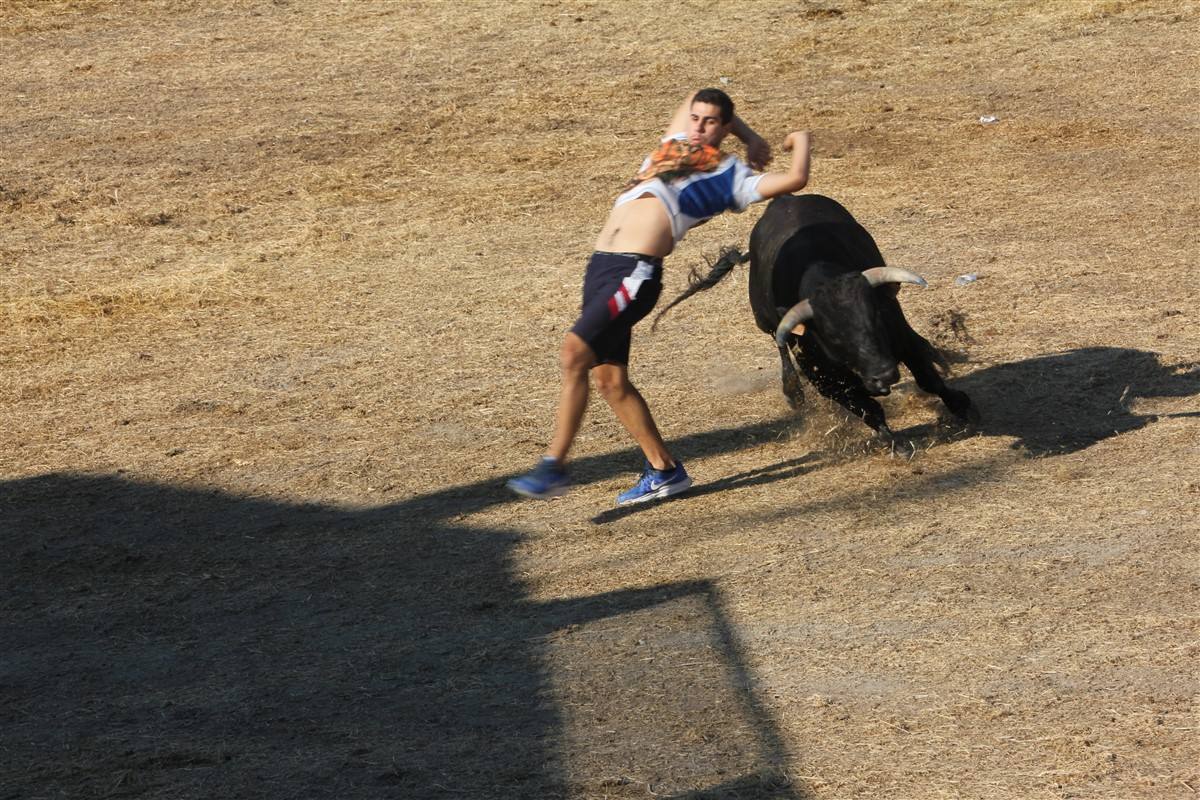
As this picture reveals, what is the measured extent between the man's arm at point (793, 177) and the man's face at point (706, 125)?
0.40m

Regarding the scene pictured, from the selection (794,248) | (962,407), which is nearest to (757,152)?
(794,248)

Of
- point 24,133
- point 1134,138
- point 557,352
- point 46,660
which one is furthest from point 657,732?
point 24,133

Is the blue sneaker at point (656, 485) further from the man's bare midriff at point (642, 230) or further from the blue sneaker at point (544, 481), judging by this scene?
the man's bare midriff at point (642, 230)

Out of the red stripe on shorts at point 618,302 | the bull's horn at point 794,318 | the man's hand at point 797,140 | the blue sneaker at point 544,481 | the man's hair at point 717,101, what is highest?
the man's hair at point 717,101

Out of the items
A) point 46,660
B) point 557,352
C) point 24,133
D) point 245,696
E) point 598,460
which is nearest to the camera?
point 245,696

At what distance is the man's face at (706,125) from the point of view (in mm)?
7027

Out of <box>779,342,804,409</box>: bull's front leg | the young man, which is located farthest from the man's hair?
<box>779,342,804,409</box>: bull's front leg

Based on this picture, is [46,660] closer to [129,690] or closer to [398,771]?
[129,690]

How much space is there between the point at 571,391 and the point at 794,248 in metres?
1.76

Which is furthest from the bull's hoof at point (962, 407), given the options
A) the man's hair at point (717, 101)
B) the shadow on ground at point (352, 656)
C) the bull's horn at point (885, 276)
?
the man's hair at point (717, 101)

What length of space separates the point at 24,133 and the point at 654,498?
33.3ft

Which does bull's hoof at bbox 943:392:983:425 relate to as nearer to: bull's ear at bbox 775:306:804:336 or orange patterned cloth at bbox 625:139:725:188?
bull's ear at bbox 775:306:804:336

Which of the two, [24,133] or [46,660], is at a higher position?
[24,133]

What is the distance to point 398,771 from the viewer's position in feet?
16.9
